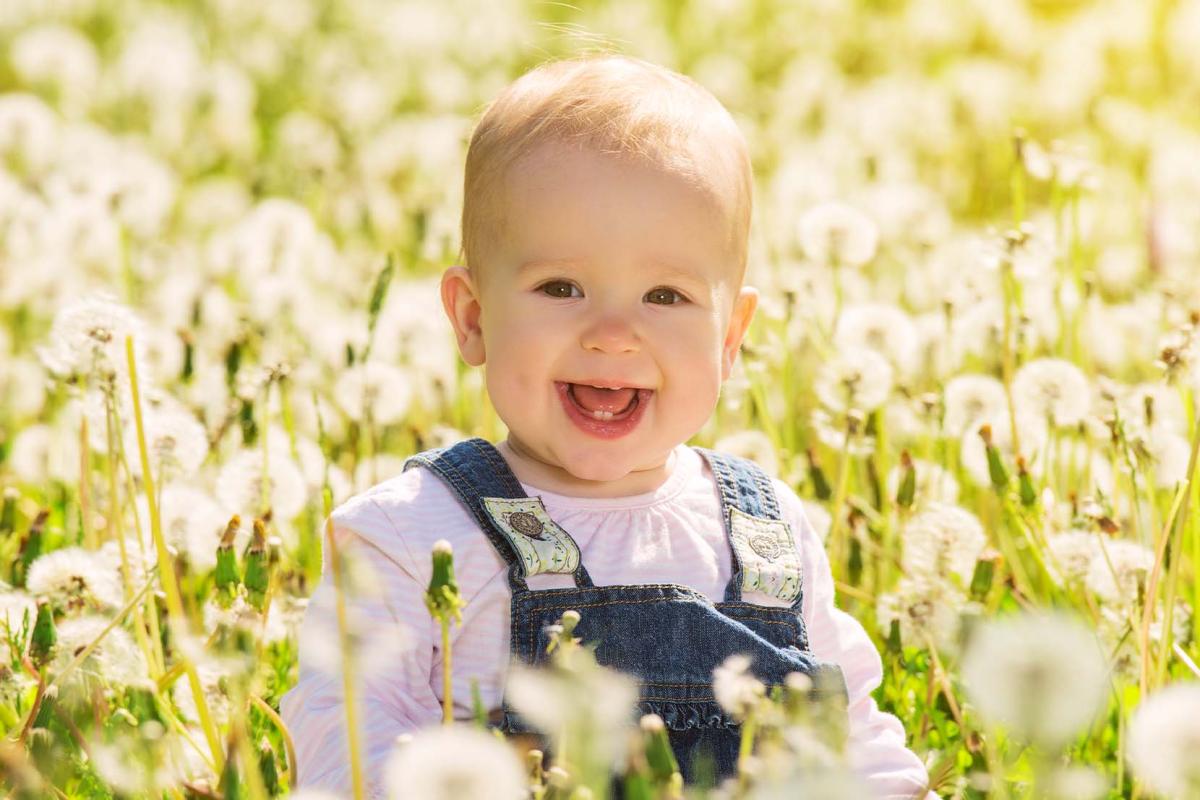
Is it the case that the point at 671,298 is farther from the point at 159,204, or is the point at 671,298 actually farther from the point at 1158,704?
the point at 159,204

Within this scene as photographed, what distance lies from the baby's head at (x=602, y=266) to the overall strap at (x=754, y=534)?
0.12m

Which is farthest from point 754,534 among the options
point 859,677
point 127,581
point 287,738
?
point 127,581

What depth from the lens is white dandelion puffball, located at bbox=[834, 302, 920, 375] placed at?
2.79 m

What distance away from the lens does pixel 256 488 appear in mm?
2305

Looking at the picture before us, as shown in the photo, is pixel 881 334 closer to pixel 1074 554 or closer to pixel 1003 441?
pixel 1003 441

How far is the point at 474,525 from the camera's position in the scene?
1802 mm

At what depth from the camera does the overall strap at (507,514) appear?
1766 millimetres

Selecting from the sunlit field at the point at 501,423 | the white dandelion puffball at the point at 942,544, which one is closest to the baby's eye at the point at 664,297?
the sunlit field at the point at 501,423

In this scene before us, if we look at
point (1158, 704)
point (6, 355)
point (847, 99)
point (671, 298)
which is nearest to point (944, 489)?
point (671, 298)

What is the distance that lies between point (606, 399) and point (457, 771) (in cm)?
92

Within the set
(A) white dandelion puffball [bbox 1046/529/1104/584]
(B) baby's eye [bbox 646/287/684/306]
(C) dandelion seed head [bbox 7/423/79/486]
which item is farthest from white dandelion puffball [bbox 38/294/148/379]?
(A) white dandelion puffball [bbox 1046/529/1104/584]

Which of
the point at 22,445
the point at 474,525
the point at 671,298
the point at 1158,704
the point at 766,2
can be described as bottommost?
the point at 22,445

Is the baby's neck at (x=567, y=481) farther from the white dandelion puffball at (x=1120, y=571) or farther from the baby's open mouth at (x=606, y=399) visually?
the white dandelion puffball at (x=1120, y=571)

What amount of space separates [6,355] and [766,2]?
4919 mm
